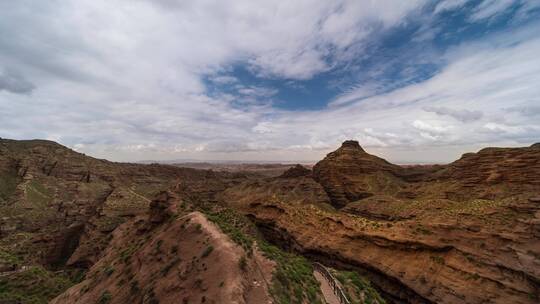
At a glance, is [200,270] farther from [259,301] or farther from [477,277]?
[477,277]

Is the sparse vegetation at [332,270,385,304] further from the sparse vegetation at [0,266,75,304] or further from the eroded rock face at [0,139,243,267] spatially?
the sparse vegetation at [0,266,75,304]

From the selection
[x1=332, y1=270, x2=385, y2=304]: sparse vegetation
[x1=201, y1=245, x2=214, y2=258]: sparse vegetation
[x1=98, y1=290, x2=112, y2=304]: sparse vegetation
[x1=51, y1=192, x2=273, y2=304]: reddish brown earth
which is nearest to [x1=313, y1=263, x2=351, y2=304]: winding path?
[x1=332, y1=270, x2=385, y2=304]: sparse vegetation

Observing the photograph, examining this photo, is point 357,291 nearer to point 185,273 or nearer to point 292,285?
point 292,285

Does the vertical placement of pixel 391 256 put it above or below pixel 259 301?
below

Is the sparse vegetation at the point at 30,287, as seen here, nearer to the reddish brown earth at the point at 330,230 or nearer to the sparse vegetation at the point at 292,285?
the reddish brown earth at the point at 330,230

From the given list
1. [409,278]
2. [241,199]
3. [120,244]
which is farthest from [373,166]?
[120,244]

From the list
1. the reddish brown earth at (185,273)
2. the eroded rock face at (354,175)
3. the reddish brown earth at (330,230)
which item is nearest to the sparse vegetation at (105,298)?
the reddish brown earth at (185,273)

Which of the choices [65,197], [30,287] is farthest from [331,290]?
[65,197]
